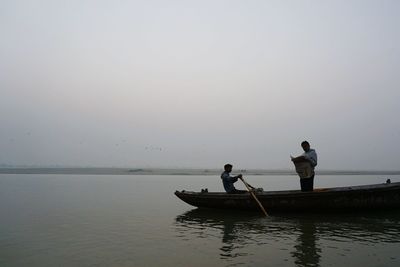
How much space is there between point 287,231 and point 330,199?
3283 millimetres

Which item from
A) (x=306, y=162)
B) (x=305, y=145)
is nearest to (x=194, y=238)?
(x=306, y=162)

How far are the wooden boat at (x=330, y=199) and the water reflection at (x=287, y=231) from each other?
14.0 inches

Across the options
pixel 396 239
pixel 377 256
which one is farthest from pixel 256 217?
pixel 377 256

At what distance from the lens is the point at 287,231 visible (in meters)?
12.0

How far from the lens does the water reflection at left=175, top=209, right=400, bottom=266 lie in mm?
9480

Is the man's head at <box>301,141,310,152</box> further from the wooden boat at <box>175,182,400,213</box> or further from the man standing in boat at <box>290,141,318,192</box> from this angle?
the wooden boat at <box>175,182,400,213</box>

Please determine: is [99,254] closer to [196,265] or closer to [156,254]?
[156,254]

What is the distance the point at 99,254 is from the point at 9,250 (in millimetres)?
2492

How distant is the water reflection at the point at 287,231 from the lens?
9.48 meters

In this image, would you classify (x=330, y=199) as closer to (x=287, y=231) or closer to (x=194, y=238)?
(x=287, y=231)

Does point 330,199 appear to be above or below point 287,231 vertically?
above

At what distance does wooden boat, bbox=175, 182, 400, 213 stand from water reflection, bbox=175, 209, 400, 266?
355 mm

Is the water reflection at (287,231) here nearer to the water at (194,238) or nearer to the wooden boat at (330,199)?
the water at (194,238)

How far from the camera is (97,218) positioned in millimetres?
15492
